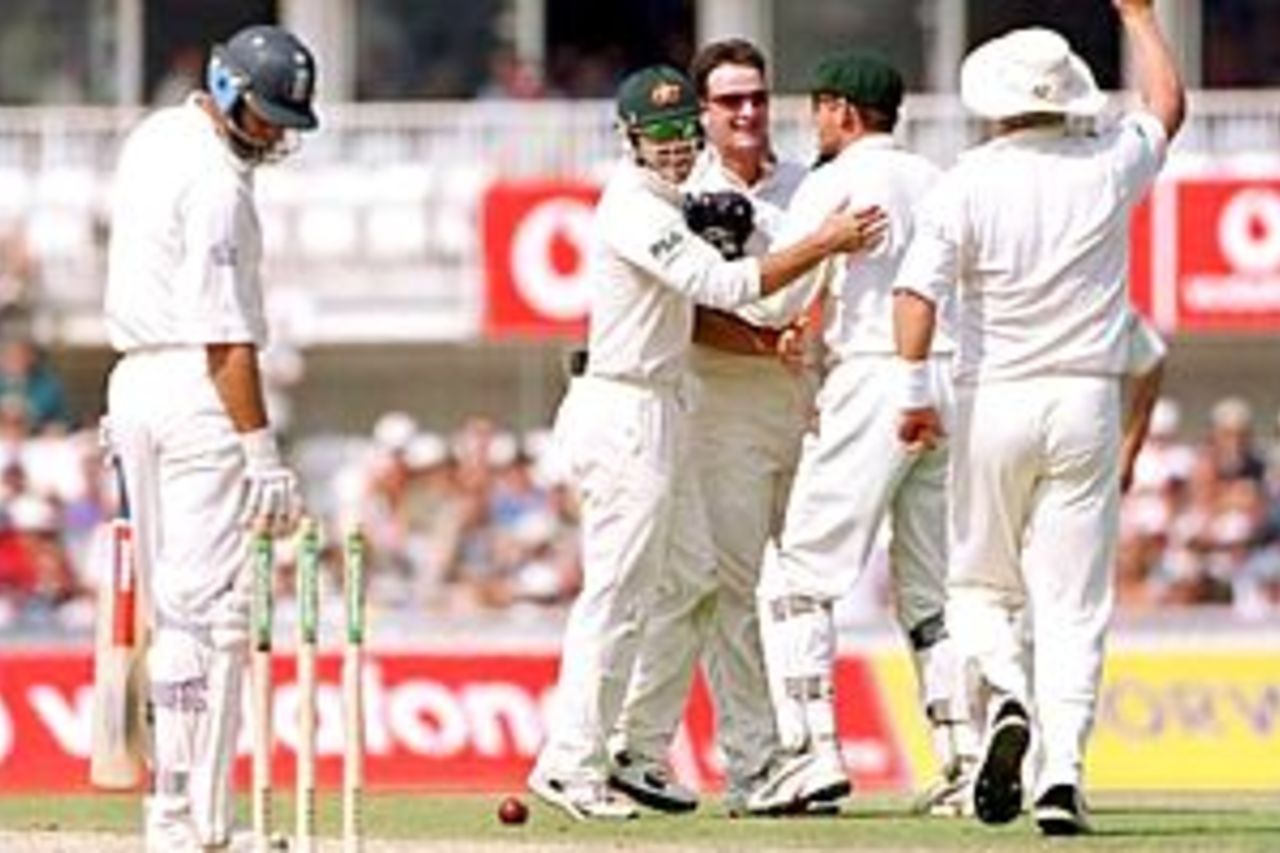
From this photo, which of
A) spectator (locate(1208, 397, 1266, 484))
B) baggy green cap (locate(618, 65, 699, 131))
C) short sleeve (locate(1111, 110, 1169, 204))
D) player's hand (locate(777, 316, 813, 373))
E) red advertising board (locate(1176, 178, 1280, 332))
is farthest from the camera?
red advertising board (locate(1176, 178, 1280, 332))

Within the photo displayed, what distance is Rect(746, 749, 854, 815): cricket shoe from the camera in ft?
53.6

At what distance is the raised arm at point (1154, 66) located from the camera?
51.0 ft

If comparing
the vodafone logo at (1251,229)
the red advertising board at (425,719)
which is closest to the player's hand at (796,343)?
the red advertising board at (425,719)

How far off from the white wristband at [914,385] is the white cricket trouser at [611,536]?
105 cm

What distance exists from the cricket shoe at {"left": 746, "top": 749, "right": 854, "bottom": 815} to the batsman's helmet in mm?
2815

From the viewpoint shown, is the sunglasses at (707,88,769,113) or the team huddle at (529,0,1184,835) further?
the sunglasses at (707,88,769,113)

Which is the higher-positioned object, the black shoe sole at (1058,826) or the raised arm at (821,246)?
the raised arm at (821,246)

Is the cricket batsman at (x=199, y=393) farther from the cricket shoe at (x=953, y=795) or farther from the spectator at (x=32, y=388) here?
the spectator at (x=32, y=388)

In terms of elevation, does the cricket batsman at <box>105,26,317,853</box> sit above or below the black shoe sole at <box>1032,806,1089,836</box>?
above

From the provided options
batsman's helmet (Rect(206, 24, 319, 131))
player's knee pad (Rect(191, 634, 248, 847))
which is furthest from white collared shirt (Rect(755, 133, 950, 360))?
player's knee pad (Rect(191, 634, 248, 847))

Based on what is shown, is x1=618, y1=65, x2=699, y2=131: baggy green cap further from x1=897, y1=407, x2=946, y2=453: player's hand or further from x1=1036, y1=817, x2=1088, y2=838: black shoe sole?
x1=1036, y1=817, x2=1088, y2=838: black shoe sole

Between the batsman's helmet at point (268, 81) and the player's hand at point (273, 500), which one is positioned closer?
the player's hand at point (273, 500)

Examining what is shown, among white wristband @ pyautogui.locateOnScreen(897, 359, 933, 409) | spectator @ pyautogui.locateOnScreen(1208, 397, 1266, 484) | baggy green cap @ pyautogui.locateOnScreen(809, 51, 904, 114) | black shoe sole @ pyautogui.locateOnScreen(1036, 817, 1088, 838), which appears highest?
baggy green cap @ pyautogui.locateOnScreen(809, 51, 904, 114)

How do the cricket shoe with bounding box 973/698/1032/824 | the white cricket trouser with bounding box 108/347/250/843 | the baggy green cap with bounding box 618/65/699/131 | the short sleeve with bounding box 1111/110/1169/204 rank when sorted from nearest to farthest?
the white cricket trouser with bounding box 108/347/250/843, the cricket shoe with bounding box 973/698/1032/824, the short sleeve with bounding box 1111/110/1169/204, the baggy green cap with bounding box 618/65/699/131
